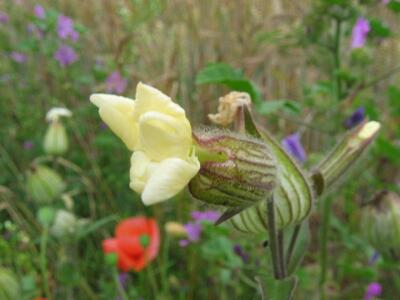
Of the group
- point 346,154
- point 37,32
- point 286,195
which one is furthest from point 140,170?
point 37,32

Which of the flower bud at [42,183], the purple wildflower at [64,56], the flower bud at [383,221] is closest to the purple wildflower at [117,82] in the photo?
the purple wildflower at [64,56]

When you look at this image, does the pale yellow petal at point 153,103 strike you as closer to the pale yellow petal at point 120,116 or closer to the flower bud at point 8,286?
the pale yellow petal at point 120,116

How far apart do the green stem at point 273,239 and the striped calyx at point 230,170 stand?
0.09ft

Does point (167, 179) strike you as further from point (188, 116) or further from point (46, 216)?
point (188, 116)

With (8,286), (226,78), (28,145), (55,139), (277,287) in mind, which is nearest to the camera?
(277,287)

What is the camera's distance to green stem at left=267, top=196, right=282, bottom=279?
0.55m

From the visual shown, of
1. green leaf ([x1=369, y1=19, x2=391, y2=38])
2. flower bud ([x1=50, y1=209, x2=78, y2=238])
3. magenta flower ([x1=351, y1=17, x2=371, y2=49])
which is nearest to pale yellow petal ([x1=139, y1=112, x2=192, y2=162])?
green leaf ([x1=369, y1=19, x2=391, y2=38])

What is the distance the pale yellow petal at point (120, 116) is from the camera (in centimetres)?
46

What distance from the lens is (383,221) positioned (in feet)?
2.81

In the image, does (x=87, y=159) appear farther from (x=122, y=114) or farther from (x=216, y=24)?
(x=122, y=114)

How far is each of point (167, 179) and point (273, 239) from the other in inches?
7.4

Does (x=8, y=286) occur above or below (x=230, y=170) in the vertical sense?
below

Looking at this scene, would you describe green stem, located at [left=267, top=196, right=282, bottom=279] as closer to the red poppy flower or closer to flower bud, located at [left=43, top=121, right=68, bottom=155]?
→ the red poppy flower

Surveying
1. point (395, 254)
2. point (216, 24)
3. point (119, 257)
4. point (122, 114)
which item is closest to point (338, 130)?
point (395, 254)
